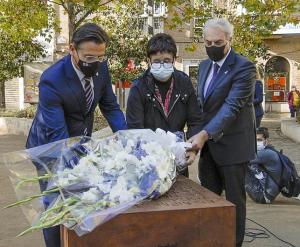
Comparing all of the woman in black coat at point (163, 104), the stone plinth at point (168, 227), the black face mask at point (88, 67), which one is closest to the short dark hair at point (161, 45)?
the woman in black coat at point (163, 104)

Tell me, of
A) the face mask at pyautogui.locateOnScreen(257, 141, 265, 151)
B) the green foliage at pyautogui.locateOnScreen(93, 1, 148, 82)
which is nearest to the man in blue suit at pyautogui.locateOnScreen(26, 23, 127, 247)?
the face mask at pyautogui.locateOnScreen(257, 141, 265, 151)

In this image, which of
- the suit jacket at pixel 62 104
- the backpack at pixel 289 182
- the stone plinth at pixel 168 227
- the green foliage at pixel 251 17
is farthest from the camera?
the green foliage at pixel 251 17

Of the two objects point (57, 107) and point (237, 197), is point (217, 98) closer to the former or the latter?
point (237, 197)

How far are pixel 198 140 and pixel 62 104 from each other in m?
0.84

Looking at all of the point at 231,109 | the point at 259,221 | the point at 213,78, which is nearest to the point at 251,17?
the point at 259,221

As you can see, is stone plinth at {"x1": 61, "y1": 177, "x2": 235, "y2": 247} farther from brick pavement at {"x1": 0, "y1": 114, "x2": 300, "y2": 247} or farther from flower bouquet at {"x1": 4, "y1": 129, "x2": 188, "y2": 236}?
brick pavement at {"x1": 0, "y1": 114, "x2": 300, "y2": 247}

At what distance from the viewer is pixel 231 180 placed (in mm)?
3744

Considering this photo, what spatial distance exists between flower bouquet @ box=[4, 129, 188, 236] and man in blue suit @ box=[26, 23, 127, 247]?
0.88 ft

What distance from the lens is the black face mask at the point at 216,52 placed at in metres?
3.57

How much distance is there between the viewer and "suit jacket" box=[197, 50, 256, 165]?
139 inches

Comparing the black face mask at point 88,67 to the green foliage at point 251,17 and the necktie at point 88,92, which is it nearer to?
the necktie at point 88,92

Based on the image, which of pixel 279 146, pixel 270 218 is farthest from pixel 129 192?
pixel 279 146

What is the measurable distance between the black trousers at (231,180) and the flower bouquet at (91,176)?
2.99ft

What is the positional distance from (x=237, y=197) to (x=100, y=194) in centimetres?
164
